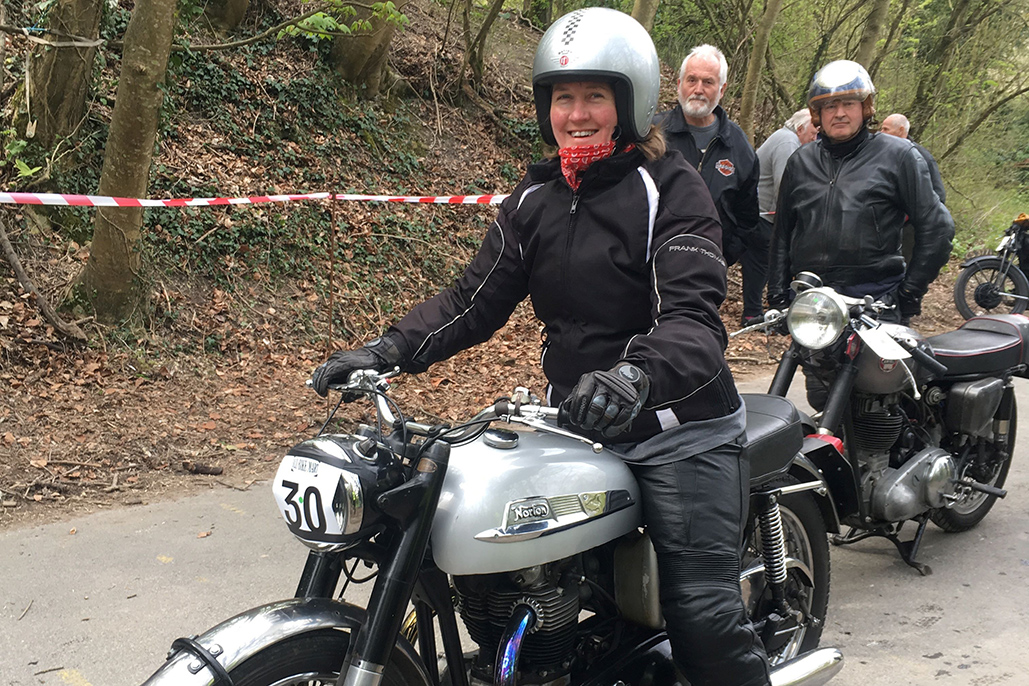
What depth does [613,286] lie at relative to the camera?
246 cm

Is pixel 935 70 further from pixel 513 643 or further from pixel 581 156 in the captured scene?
pixel 513 643

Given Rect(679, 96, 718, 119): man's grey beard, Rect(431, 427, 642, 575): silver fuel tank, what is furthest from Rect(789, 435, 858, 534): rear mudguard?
Rect(679, 96, 718, 119): man's grey beard

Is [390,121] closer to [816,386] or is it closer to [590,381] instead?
[816,386]

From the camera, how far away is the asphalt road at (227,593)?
11.1 ft

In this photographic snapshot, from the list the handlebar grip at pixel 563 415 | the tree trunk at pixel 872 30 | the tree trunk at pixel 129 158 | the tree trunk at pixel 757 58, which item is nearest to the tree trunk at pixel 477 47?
the tree trunk at pixel 757 58

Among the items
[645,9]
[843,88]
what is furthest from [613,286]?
[645,9]

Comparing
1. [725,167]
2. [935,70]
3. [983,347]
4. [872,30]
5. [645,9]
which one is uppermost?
[935,70]

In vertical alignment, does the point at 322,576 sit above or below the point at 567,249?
below

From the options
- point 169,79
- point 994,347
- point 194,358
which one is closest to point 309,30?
point 194,358

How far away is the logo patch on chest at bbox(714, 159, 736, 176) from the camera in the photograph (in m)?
5.57

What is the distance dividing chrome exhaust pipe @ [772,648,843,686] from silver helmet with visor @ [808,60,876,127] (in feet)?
8.49

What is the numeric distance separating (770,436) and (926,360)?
4.63ft

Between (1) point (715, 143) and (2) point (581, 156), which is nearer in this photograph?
(2) point (581, 156)

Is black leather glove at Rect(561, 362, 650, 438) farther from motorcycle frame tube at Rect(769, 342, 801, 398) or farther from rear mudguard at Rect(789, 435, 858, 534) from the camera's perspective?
motorcycle frame tube at Rect(769, 342, 801, 398)
